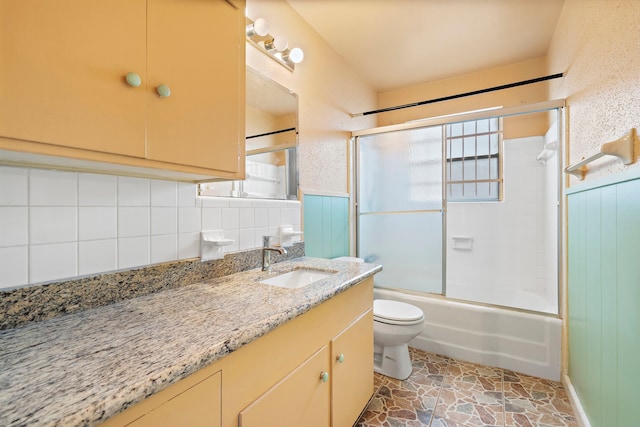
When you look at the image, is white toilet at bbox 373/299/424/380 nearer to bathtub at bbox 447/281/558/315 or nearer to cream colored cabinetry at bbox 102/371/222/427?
bathtub at bbox 447/281/558/315

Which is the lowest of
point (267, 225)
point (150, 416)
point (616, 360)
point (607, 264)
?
point (616, 360)

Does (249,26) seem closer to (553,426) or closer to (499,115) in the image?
(499,115)

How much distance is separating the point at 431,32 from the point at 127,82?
7.46ft

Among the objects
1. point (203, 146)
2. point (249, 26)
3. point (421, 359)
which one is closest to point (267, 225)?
point (203, 146)

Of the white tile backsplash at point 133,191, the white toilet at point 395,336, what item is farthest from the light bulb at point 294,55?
the white toilet at point 395,336

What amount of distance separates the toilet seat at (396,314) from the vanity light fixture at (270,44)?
1793 millimetres

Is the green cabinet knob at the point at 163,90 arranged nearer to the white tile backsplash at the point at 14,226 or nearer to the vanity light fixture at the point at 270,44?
the white tile backsplash at the point at 14,226

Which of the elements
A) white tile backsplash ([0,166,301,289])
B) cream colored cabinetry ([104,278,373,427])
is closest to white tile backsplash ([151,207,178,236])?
white tile backsplash ([0,166,301,289])

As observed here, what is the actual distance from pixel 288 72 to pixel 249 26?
0.39m

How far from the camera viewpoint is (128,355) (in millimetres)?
591

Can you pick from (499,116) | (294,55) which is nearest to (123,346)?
(294,55)

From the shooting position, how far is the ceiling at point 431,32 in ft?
6.27

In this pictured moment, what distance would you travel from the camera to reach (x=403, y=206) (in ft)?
8.38

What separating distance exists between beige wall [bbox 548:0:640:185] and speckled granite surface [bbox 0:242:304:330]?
1667 millimetres
